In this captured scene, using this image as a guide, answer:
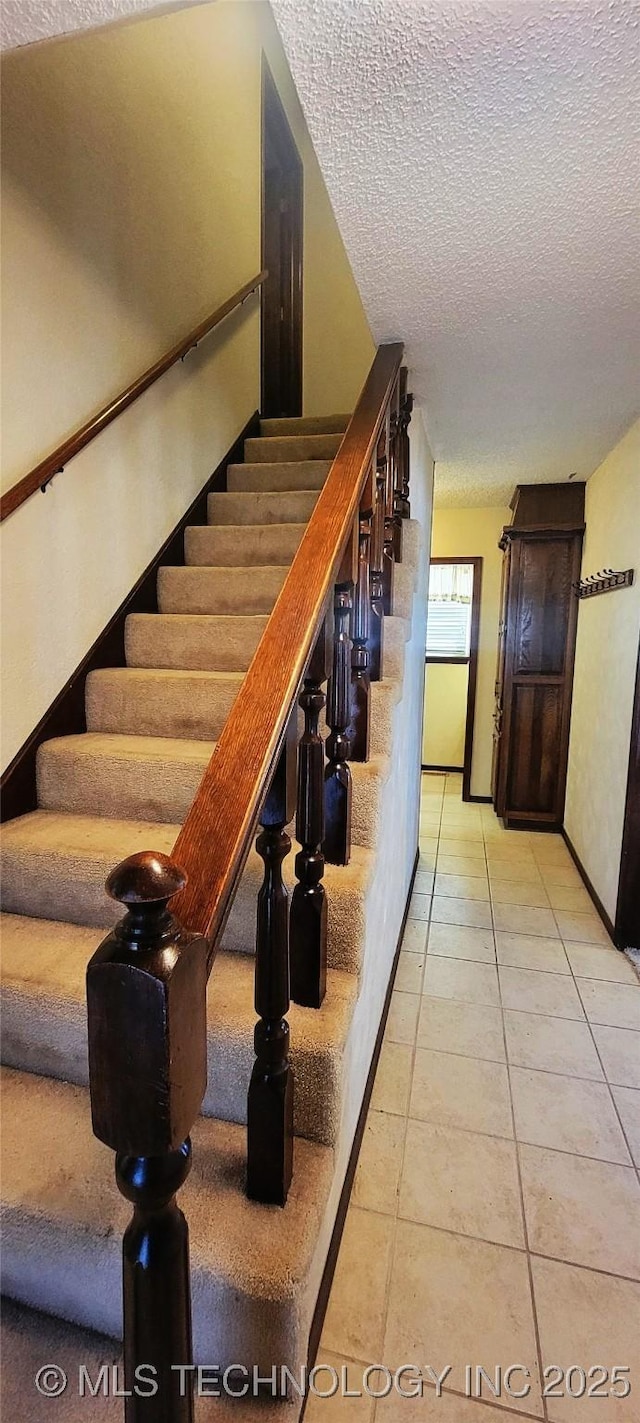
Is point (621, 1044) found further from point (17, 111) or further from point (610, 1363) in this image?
point (17, 111)

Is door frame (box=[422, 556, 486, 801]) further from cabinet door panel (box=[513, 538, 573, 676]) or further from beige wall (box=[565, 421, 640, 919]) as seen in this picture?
beige wall (box=[565, 421, 640, 919])

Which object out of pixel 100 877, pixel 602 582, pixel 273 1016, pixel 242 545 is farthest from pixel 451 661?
pixel 273 1016

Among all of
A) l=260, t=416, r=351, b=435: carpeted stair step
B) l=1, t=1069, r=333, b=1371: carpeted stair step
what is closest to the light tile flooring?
l=1, t=1069, r=333, b=1371: carpeted stair step

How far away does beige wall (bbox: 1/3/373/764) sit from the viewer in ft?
5.44

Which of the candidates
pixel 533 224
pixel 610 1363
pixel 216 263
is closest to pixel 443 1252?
pixel 610 1363

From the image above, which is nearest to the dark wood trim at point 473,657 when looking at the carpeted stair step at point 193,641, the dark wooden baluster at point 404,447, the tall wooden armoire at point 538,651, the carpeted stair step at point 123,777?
the tall wooden armoire at point 538,651

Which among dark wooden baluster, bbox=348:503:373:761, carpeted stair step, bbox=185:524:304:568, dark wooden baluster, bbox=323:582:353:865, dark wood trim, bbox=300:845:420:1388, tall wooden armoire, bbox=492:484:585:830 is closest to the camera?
dark wood trim, bbox=300:845:420:1388

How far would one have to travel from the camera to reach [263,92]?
331cm

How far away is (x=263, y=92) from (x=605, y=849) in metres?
4.30

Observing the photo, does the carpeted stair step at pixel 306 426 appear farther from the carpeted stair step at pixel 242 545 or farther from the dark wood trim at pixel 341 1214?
the dark wood trim at pixel 341 1214

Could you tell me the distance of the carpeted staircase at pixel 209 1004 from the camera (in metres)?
0.94

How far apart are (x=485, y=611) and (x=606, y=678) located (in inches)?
76.3

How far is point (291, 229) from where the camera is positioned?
3.81m

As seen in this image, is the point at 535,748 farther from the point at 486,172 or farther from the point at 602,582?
the point at 486,172
